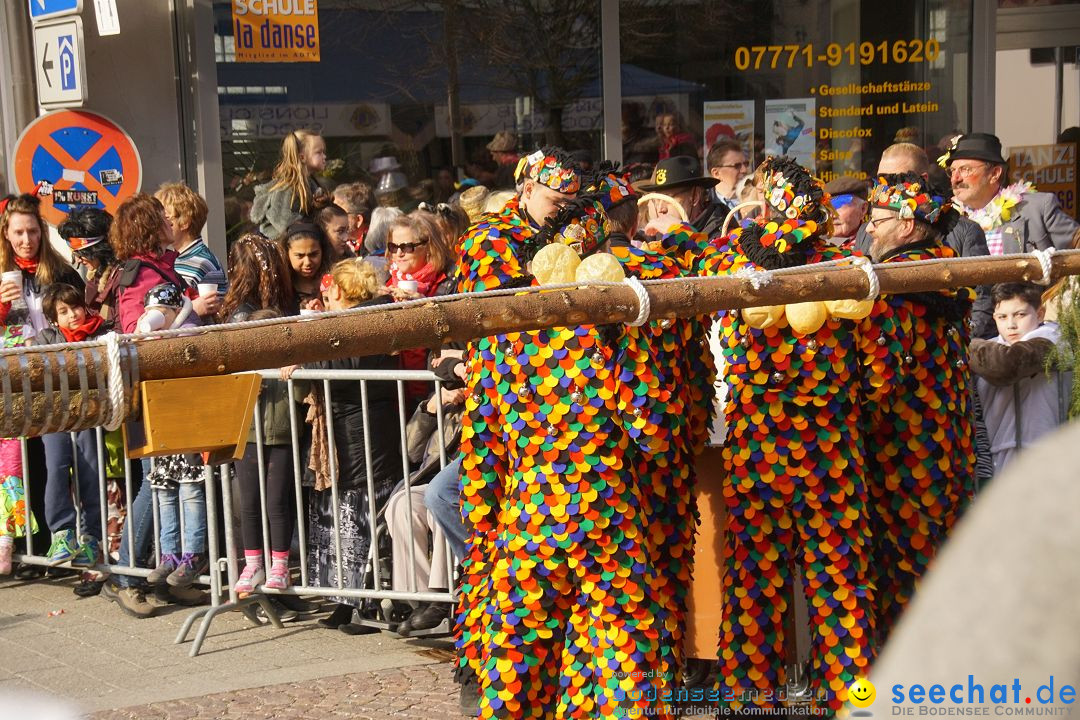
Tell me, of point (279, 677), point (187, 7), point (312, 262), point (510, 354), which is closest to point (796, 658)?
point (510, 354)

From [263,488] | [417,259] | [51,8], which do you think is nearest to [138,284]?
[263,488]

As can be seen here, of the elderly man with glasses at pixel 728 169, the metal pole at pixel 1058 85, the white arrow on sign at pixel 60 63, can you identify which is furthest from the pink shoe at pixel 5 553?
the metal pole at pixel 1058 85

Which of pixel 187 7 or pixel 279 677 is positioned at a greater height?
pixel 187 7

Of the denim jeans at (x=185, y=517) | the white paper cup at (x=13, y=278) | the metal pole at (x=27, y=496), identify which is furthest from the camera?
the white paper cup at (x=13, y=278)

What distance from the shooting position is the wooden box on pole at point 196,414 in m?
2.65

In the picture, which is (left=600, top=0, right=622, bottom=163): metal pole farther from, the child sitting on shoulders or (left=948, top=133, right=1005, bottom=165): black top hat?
the child sitting on shoulders

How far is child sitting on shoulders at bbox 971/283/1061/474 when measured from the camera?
5.16m

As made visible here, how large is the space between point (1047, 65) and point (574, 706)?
10.4m

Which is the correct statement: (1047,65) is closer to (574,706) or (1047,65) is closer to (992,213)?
(992,213)

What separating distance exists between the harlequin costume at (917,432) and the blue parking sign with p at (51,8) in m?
5.63

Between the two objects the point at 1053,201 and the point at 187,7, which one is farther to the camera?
the point at 187,7

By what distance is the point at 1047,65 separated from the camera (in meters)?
12.5

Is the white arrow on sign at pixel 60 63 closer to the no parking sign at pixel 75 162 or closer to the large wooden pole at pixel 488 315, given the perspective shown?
the no parking sign at pixel 75 162

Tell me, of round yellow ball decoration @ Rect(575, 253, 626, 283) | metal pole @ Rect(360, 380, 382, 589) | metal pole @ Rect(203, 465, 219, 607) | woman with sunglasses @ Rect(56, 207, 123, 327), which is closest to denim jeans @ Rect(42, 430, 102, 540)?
woman with sunglasses @ Rect(56, 207, 123, 327)
